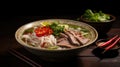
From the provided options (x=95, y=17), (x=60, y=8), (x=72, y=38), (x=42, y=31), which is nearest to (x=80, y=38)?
(x=72, y=38)

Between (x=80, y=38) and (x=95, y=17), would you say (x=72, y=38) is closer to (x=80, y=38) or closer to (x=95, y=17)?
(x=80, y=38)

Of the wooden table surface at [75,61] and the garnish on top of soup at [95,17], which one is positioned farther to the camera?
the garnish on top of soup at [95,17]

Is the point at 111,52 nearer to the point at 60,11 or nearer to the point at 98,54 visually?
the point at 98,54

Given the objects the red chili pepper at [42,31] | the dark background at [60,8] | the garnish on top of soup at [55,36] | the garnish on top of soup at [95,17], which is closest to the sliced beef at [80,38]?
the garnish on top of soup at [55,36]

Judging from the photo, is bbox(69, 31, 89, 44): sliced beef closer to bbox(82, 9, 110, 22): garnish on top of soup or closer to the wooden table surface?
the wooden table surface

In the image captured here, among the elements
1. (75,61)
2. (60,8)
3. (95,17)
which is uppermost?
(95,17)

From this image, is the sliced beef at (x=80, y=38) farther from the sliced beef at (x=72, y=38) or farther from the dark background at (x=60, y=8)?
the dark background at (x=60, y=8)

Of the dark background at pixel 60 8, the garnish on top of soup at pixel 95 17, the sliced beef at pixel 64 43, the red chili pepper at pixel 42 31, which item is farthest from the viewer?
the dark background at pixel 60 8

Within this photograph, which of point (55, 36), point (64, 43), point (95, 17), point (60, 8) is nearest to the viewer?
point (64, 43)

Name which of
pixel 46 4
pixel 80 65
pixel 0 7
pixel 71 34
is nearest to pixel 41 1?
pixel 46 4
